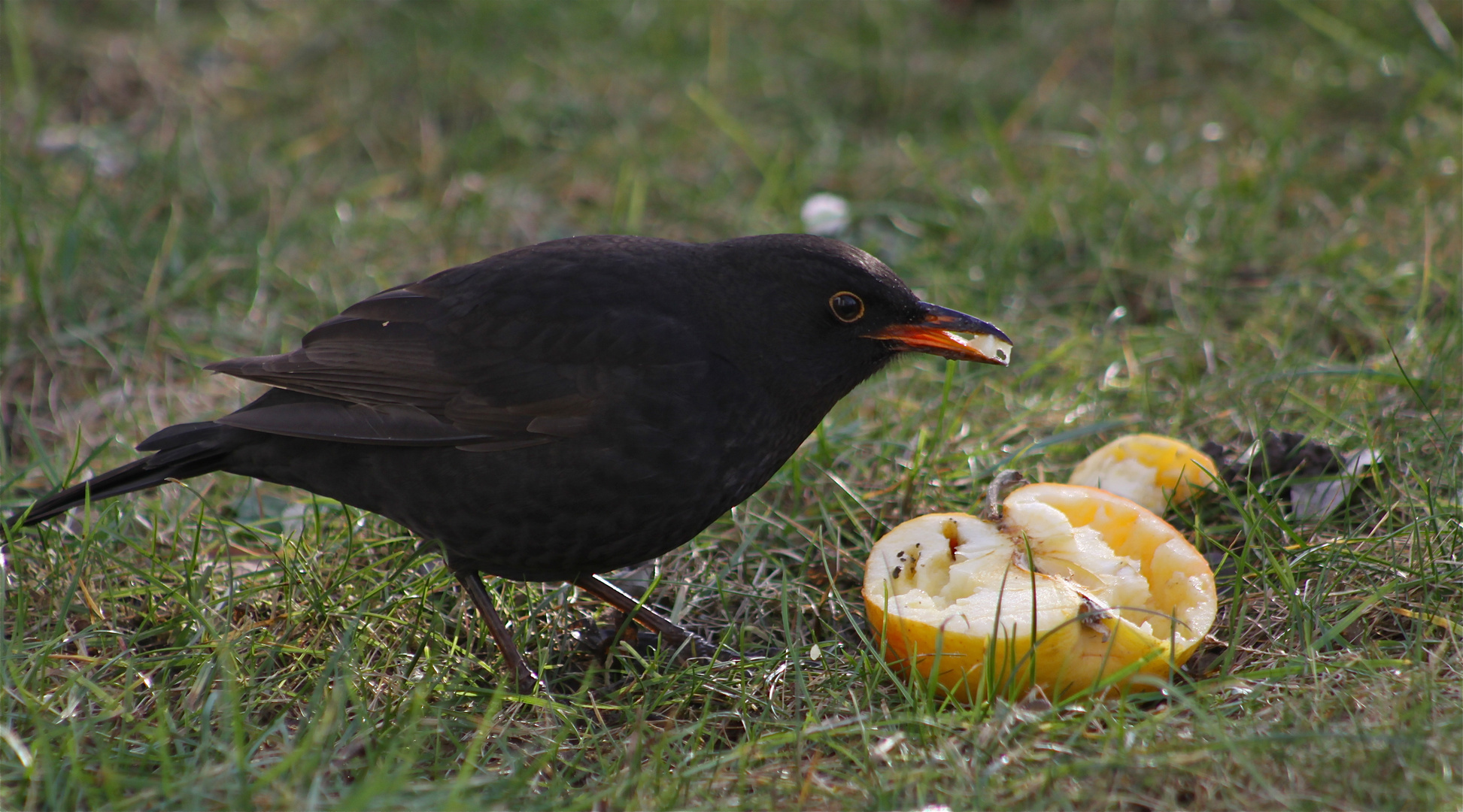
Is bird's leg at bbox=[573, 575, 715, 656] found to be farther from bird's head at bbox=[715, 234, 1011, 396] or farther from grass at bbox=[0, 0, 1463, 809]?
bird's head at bbox=[715, 234, 1011, 396]

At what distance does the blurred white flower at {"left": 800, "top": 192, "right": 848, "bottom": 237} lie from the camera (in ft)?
18.7

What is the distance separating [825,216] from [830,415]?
1552 millimetres

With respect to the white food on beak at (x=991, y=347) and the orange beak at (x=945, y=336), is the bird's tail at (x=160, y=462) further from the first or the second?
the white food on beak at (x=991, y=347)

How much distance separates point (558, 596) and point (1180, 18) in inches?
219

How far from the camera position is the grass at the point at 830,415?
2.61 meters

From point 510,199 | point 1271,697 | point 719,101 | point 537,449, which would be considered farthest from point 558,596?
point 719,101

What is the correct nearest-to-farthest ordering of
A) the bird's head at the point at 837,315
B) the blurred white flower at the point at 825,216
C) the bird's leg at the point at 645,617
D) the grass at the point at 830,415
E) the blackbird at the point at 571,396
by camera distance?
the grass at the point at 830,415, the blackbird at the point at 571,396, the bird's head at the point at 837,315, the bird's leg at the point at 645,617, the blurred white flower at the point at 825,216

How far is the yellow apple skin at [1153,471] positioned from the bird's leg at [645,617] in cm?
131

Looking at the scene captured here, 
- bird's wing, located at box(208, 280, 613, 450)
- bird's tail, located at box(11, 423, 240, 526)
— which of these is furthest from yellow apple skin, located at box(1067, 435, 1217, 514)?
bird's tail, located at box(11, 423, 240, 526)

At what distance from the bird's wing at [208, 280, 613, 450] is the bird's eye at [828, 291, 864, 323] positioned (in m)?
0.67

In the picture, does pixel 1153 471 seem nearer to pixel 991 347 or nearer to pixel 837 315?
pixel 991 347

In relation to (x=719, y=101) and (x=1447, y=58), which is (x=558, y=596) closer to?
(x=719, y=101)

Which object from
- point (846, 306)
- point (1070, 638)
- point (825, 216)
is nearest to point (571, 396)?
point (846, 306)

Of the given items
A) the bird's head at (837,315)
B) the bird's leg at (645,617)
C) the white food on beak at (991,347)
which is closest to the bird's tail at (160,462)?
the bird's leg at (645,617)
